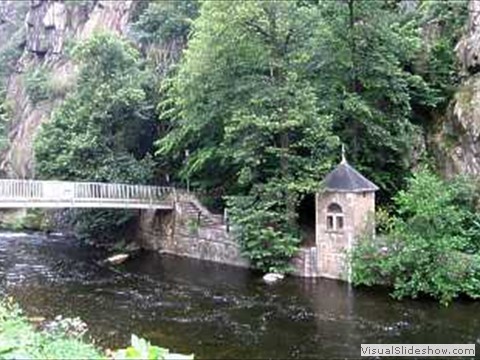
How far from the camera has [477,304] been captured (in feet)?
76.2

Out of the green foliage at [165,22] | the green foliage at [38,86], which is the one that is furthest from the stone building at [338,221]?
the green foliage at [38,86]

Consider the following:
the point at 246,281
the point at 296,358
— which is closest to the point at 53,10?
the point at 246,281

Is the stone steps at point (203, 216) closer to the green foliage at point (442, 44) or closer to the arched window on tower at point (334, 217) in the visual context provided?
the arched window on tower at point (334, 217)

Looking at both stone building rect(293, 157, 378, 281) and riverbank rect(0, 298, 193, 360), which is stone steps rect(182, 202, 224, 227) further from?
riverbank rect(0, 298, 193, 360)

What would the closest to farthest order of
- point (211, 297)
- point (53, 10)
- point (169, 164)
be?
point (211, 297) < point (169, 164) < point (53, 10)

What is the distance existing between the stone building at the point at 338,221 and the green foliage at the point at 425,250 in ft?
2.66

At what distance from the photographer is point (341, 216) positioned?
27891 millimetres

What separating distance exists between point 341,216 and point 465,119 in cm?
661

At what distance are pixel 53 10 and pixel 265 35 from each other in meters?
36.0

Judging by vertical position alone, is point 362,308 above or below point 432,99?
below

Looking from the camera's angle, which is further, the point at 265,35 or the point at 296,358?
the point at 265,35

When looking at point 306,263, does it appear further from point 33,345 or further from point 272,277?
point 33,345

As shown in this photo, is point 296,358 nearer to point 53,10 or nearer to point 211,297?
point 211,297

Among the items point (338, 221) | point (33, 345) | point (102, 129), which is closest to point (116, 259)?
point (102, 129)
